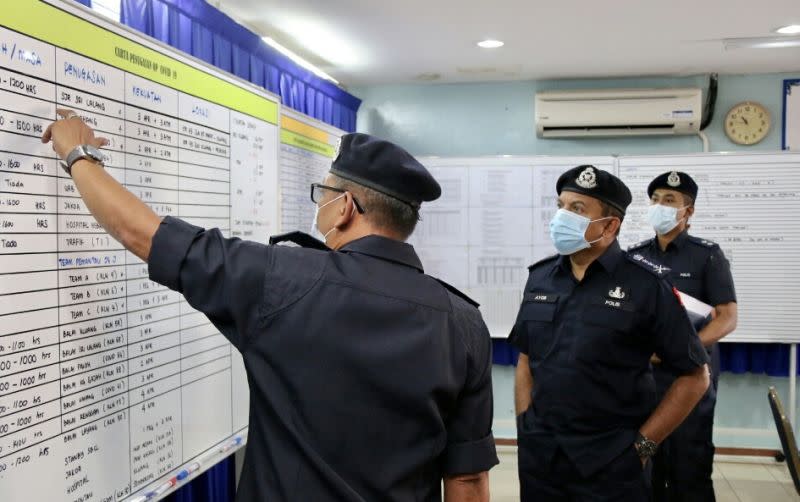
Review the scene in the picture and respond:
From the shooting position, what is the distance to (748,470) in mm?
4199

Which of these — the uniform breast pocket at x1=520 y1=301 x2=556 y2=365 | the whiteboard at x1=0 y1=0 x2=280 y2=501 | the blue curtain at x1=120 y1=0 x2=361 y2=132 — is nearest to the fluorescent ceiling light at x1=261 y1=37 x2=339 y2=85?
the blue curtain at x1=120 y1=0 x2=361 y2=132

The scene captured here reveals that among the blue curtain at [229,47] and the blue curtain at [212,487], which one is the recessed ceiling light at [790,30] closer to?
the blue curtain at [229,47]

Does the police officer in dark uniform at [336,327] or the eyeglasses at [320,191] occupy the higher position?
the eyeglasses at [320,191]

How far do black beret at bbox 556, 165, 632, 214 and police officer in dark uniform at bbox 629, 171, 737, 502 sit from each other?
98 centimetres

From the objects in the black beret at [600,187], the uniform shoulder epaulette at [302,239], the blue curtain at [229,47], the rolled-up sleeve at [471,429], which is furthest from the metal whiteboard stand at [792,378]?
the uniform shoulder epaulette at [302,239]

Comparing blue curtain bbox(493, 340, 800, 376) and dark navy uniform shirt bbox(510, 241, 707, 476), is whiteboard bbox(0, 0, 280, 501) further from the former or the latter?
blue curtain bbox(493, 340, 800, 376)

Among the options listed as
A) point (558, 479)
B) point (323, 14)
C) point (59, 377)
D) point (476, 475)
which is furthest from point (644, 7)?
point (59, 377)

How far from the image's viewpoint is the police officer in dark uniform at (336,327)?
107 centimetres

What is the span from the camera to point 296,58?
3.83m

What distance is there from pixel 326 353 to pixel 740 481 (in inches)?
156

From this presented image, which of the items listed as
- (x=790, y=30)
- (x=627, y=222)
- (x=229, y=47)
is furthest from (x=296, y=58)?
(x=790, y=30)

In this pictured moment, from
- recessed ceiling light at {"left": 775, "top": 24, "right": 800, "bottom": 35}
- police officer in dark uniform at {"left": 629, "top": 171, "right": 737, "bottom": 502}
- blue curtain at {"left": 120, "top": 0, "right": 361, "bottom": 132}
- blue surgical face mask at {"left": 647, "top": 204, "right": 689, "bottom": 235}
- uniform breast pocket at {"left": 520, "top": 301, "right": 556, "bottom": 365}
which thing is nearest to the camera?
uniform breast pocket at {"left": 520, "top": 301, "right": 556, "bottom": 365}

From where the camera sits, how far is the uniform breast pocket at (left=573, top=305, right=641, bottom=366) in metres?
1.95

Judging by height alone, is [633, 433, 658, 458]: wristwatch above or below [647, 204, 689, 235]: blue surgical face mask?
below
